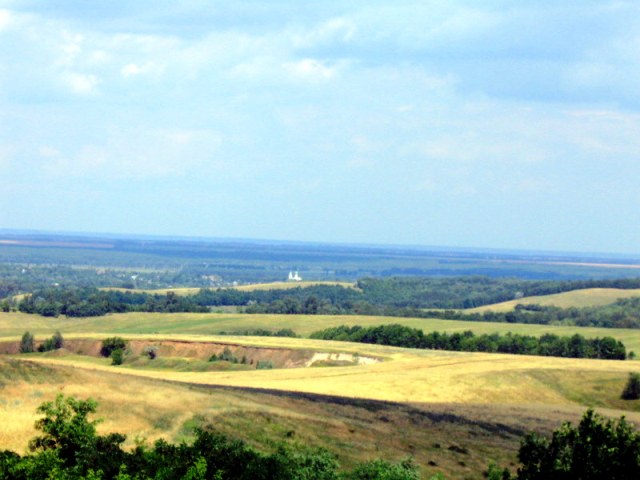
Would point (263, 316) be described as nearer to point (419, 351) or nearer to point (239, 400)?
point (419, 351)

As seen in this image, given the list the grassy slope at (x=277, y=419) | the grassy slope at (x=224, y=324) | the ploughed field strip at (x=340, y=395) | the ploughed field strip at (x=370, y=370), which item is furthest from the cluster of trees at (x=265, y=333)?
the grassy slope at (x=277, y=419)

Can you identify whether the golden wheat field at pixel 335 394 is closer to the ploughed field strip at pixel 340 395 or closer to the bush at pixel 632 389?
the ploughed field strip at pixel 340 395

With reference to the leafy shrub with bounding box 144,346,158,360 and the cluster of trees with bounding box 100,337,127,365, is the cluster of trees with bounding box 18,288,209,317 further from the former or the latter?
the leafy shrub with bounding box 144,346,158,360

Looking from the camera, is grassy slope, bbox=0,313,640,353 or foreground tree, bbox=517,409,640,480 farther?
grassy slope, bbox=0,313,640,353

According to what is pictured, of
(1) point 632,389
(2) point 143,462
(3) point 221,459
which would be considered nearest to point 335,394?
(1) point 632,389

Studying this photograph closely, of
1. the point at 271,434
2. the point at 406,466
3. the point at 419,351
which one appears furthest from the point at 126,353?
the point at 406,466

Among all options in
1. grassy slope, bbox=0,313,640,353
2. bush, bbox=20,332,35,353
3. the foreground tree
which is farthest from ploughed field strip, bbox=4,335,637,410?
the foreground tree
